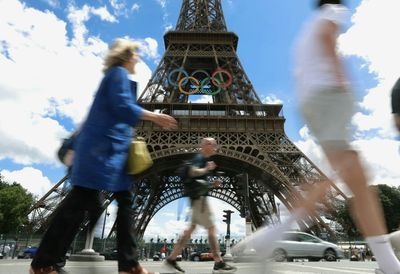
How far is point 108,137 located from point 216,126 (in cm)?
2694

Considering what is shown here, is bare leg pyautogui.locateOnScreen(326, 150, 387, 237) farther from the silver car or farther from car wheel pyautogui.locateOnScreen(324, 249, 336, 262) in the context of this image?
car wheel pyautogui.locateOnScreen(324, 249, 336, 262)

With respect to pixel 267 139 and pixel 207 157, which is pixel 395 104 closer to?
pixel 207 157

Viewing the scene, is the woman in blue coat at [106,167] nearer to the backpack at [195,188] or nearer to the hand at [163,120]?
the hand at [163,120]

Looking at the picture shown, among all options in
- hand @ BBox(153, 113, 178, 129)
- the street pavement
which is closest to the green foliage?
the street pavement

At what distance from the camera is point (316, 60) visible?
264 cm

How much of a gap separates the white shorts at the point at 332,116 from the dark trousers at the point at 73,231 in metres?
1.61

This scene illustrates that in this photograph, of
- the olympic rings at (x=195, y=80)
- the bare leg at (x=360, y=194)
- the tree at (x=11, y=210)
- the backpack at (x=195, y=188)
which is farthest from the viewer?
the tree at (x=11, y=210)

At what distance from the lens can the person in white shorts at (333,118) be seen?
244 centimetres

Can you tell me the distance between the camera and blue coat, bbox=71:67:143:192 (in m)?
2.64

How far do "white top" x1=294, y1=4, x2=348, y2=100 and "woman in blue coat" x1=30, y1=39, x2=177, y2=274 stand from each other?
113 centimetres

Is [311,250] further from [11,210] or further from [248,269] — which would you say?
[11,210]

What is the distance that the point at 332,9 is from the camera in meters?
2.62

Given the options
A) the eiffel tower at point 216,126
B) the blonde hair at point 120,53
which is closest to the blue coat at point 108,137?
the blonde hair at point 120,53

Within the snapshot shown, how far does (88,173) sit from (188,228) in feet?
9.75
